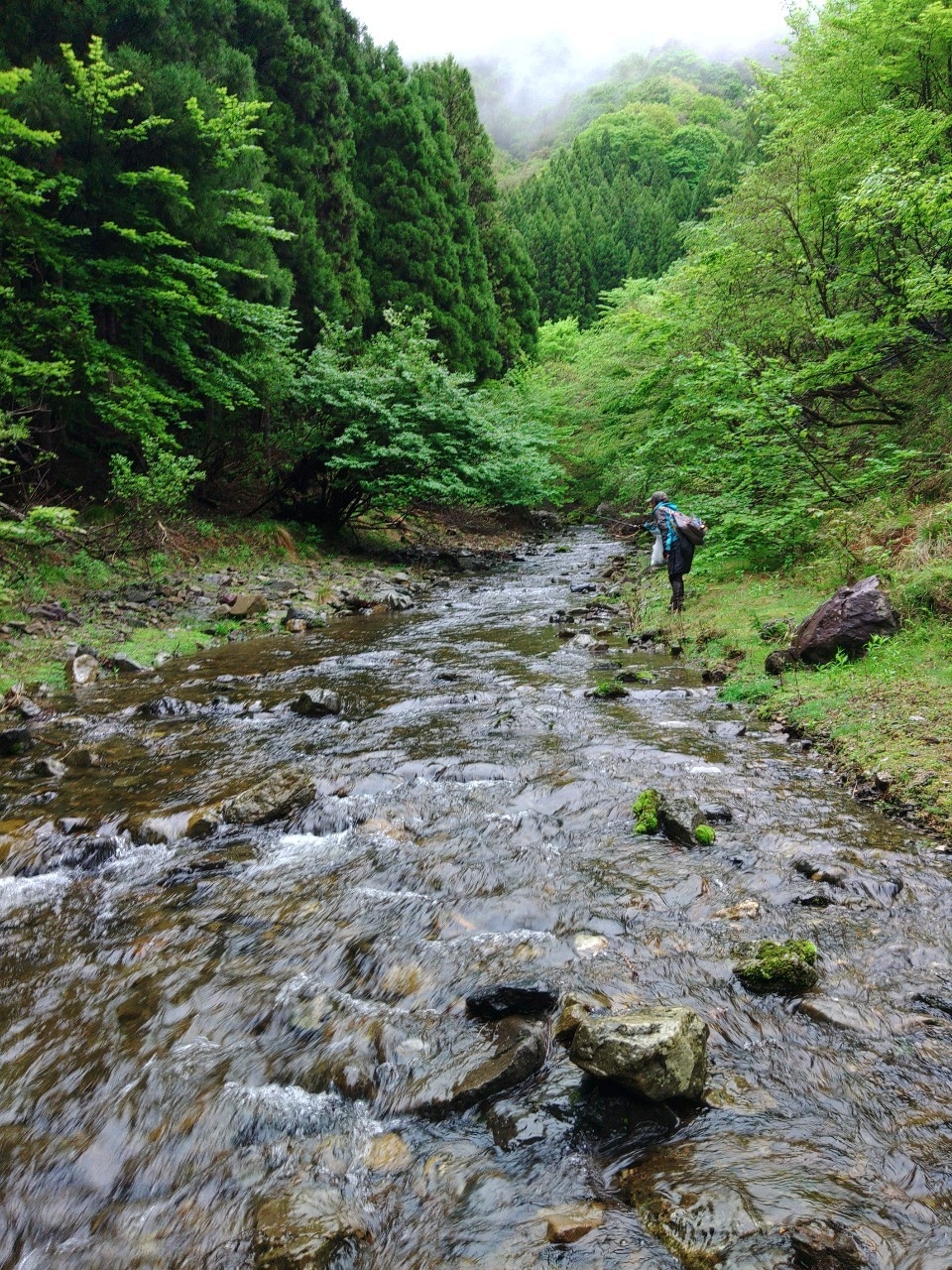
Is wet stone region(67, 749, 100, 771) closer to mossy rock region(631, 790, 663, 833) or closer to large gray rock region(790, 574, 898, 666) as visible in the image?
mossy rock region(631, 790, 663, 833)

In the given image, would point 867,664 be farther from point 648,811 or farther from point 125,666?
point 125,666

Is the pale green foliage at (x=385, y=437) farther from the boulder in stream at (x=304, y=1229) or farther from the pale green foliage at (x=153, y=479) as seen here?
the boulder in stream at (x=304, y=1229)

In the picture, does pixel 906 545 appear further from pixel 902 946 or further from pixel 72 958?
pixel 72 958

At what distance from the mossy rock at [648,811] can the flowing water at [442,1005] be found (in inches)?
3.7

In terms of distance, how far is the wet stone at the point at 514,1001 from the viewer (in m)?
2.72

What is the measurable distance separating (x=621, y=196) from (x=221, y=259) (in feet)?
169

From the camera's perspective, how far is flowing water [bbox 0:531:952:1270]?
1.96 metres

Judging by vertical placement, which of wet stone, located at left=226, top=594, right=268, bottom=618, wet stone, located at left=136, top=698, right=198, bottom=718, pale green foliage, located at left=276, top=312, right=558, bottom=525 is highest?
pale green foliage, located at left=276, top=312, right=558, bottom=525

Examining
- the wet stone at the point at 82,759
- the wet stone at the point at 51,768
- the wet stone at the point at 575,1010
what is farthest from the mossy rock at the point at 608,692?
the wet stone at the point at 51,768

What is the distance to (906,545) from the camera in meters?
7.38

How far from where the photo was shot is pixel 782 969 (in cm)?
274

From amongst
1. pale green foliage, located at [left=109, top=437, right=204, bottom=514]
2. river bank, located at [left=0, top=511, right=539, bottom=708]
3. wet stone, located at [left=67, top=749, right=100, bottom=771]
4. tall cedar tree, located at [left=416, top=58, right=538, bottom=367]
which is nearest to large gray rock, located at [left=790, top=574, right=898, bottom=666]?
wet stone, located at [left=67, top=749, right=100, bottom=771]

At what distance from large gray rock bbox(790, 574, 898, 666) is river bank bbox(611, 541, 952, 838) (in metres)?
0.14

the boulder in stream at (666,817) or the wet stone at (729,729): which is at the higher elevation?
the wet stone at (729,729)
